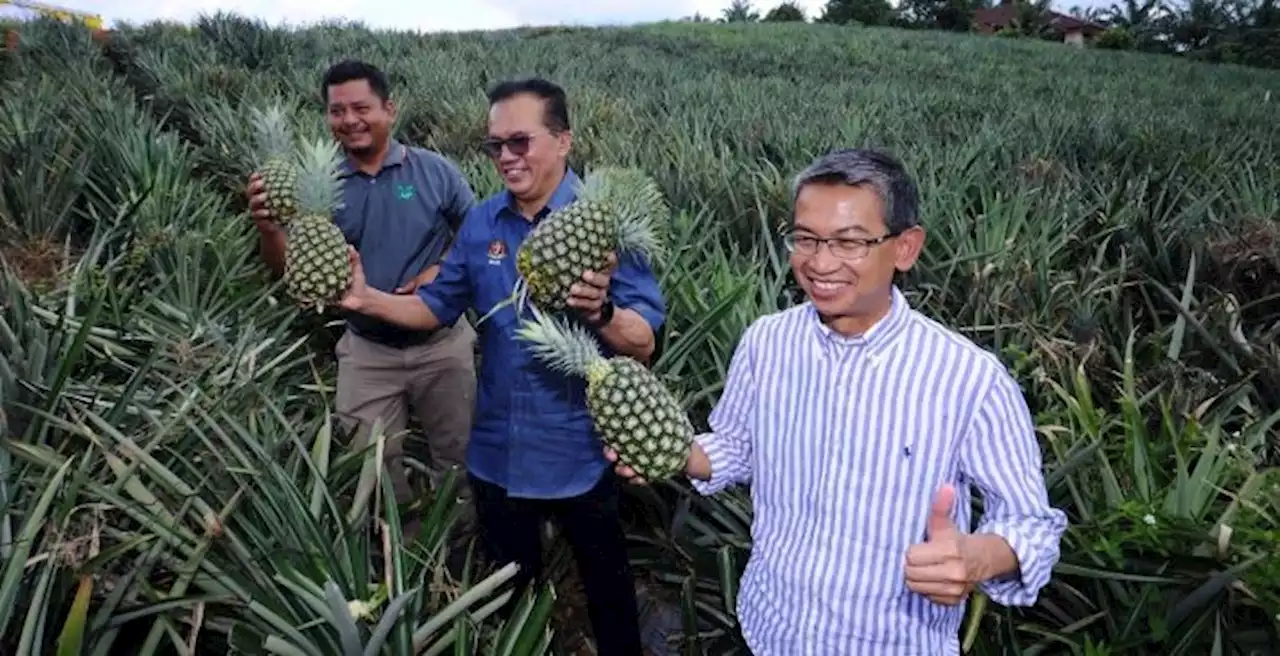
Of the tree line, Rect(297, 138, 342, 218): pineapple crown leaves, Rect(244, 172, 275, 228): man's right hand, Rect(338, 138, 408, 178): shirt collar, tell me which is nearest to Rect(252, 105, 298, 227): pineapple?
Rect(244, 172, 275, 228): man's right hand

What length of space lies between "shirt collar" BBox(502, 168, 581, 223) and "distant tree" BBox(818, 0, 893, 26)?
51.0 metres

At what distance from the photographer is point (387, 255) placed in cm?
309

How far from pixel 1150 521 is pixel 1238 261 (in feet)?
6.39

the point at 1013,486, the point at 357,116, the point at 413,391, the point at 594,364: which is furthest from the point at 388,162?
the point at 1013,486

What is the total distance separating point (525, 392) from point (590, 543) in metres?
0.43

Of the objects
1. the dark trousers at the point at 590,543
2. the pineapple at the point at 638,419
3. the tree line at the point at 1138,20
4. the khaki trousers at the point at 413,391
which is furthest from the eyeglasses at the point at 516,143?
the tree line at the point at 1138,20

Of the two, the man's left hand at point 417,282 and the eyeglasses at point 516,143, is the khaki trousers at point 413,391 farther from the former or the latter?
the eyeglasses at point 516,143

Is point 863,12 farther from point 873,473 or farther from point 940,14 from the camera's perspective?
point 873,473

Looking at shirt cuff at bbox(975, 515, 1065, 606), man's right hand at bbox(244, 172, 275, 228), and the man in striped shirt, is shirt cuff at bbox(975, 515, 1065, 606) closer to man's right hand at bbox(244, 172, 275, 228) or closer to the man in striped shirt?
the man in striped shirt

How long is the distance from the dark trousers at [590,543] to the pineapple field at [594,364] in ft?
0.39

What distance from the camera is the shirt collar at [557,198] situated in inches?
89.7

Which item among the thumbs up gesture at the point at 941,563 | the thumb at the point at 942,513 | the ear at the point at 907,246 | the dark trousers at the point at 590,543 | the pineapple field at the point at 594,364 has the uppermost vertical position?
the ear at the point at 907,246

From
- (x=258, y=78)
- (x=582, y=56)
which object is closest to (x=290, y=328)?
(x=258, y=78)

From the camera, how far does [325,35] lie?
15469 millimetres
